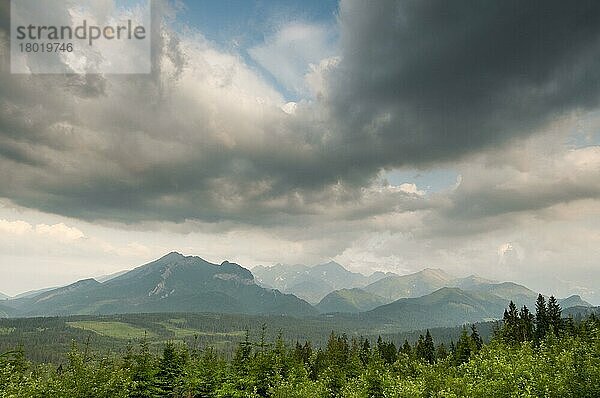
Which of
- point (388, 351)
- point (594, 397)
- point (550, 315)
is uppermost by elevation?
point (594, 397)

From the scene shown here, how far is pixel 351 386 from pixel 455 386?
631 inches

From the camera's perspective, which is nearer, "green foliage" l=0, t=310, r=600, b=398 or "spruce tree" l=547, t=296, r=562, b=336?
"green foliage" l=0, t=310, r=600, b=398

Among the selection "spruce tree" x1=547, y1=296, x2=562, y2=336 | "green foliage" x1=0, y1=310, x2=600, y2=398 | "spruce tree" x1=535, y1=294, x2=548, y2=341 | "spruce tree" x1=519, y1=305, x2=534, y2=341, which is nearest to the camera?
"green foliage" x1=0, y1=310, x2=600, y2=398

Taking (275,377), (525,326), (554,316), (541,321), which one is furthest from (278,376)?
(554,316)

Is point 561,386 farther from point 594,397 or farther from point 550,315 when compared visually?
point 550,315

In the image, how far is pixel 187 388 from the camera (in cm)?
5891

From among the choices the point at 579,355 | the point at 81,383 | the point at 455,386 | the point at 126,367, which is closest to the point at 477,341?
the point at 579,355

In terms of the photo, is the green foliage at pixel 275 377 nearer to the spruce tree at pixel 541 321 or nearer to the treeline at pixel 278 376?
the treeline at pixel 278 376

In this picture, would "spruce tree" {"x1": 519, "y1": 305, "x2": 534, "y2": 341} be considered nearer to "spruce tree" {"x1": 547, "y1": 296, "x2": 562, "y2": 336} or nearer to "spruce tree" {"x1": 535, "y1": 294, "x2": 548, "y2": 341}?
"spruce tree" {"x1": 535, "y1": 294, "x2": 548, "y2": 341}

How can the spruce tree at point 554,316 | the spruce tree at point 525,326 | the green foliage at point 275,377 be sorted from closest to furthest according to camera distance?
the green foliage at point 275,377
the spruce tree at point 525,326
the spruce tree at point 554,316

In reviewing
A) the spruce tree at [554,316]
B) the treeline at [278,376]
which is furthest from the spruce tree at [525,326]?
the treeline at [278,376]

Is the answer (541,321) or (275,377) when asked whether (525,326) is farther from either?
(275,377)

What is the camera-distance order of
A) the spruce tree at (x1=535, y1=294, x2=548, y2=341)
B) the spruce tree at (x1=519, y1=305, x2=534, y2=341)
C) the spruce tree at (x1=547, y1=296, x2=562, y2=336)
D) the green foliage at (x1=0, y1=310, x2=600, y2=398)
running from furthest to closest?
the spruce tree at (x1=547, y1=296, x2=562, y2=336) → the spruce tree at (x1=535, y1=294, x2=548, y2=341) → the spruce tree at (x1=519, y1=305, x2=534, y2=341) → the green foliage at (x1=0, y1=310, x2=600, y2=398)

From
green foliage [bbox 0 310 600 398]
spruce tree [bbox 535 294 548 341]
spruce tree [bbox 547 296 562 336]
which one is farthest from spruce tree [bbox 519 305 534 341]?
green foliage [bbox 0 310 600 398]
